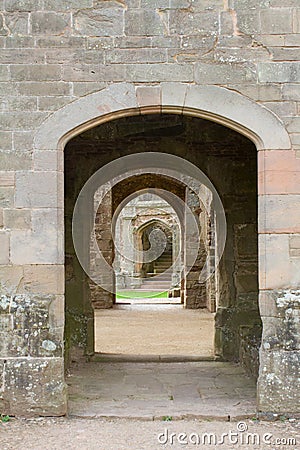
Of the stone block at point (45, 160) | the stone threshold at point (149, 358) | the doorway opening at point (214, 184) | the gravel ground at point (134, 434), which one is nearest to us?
the gravel ground at point (134, 434)

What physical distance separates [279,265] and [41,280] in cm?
188

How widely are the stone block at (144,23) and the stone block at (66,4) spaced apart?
0.33 metres

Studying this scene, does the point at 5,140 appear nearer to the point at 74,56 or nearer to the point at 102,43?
the point at 74,56

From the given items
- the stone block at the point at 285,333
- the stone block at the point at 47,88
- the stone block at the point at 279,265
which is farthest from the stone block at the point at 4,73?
the stone block at the point at 285,333

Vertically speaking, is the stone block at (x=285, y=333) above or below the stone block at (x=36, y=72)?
below

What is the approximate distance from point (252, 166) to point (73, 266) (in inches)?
104

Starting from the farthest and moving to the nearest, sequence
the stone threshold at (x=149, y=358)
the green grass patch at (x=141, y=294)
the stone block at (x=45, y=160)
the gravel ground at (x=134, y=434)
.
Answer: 1. the green grass patch at (x=141, y=294)
2. the stone threshold at (x=149, y=358)
3. the stone block at (x=45, y=160)
4. the gravel ground at (x=134, y=434)

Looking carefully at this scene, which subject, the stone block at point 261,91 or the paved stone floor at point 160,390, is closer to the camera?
the stone block at point 261,91

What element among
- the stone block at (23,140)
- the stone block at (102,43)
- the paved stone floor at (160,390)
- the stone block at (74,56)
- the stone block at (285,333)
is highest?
the stone block at (102,43)

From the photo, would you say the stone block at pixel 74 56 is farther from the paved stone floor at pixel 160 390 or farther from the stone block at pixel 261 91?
the paved stone floor at pixel 160 390

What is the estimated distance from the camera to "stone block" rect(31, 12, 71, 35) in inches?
207

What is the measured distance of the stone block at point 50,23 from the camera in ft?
17.3

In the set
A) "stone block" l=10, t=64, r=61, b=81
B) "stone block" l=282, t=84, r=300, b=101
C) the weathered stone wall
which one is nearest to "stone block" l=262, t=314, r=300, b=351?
the weathered stone wall

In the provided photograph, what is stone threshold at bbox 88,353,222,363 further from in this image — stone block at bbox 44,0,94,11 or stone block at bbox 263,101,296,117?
stone block at bbox 44,0,94,11
